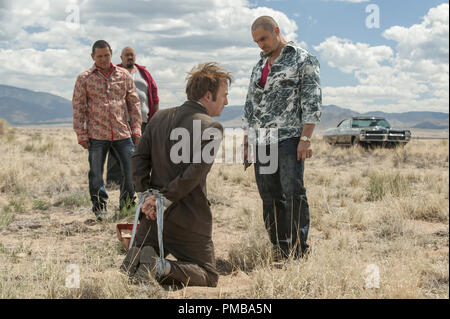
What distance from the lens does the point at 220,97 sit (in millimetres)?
3379

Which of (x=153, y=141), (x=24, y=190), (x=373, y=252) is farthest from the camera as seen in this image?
(x=24, y=190)

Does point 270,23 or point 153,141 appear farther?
point 270,23

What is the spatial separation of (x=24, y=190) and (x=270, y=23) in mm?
5486

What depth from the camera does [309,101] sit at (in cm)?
380

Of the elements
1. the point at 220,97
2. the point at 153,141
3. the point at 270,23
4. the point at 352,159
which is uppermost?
the point at 270,23

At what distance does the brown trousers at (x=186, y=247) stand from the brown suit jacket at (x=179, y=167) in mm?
20

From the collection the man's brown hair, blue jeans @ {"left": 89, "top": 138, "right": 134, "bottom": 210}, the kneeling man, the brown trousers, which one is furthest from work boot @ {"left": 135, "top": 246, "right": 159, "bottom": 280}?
blue jeans @ {"left": 89, "top": 138, "right": 134, "bottom": 210}

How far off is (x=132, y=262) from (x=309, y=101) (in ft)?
5.99

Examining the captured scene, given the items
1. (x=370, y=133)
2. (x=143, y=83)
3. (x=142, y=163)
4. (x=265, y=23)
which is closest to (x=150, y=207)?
(x=142, y=163)

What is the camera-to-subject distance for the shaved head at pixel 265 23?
12.5ft

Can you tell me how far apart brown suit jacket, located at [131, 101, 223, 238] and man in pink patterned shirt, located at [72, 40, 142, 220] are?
2165 millimetres

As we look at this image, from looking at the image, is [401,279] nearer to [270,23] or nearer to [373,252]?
[373,252]

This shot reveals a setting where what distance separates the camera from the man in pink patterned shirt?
17.5ft
